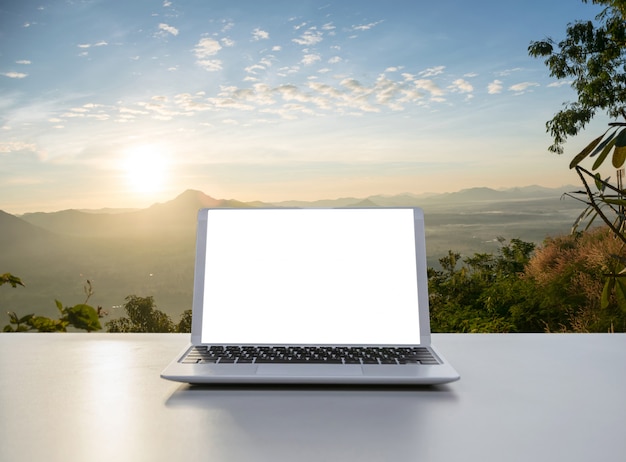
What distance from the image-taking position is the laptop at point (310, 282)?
3.46ft

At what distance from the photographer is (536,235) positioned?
15.1ft

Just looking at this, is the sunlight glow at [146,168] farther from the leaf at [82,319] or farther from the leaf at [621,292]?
the leaf at [621,292]

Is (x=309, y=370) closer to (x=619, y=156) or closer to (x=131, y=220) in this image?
(x=619, y=156)

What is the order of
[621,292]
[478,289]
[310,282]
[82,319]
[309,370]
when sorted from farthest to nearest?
[478,289]
[82,319]
[621,292]
[310,282]
[309,370]

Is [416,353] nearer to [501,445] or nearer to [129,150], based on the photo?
[501,445]

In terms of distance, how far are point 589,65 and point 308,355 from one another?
3929 mm

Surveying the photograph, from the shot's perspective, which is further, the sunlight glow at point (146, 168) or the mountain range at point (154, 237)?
the sunlight glow at point (146, 168)

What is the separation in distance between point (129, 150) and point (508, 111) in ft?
9.35

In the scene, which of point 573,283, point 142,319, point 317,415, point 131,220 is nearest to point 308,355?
point 317,415

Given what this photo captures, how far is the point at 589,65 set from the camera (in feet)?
13.8

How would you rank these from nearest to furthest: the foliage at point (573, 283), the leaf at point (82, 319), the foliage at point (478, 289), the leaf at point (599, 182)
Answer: the leaf at point (599, 182) < the leaf at point (82, 319) < the foliage at point (573, 283) < the foliage at point (478, 289)

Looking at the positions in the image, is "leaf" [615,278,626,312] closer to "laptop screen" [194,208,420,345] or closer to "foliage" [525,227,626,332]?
"laptop screen" [194,208,420,345]

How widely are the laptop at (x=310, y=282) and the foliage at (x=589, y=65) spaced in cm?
361

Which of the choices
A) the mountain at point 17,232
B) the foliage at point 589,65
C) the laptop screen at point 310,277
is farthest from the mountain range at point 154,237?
the laptop screen at point 310,277
